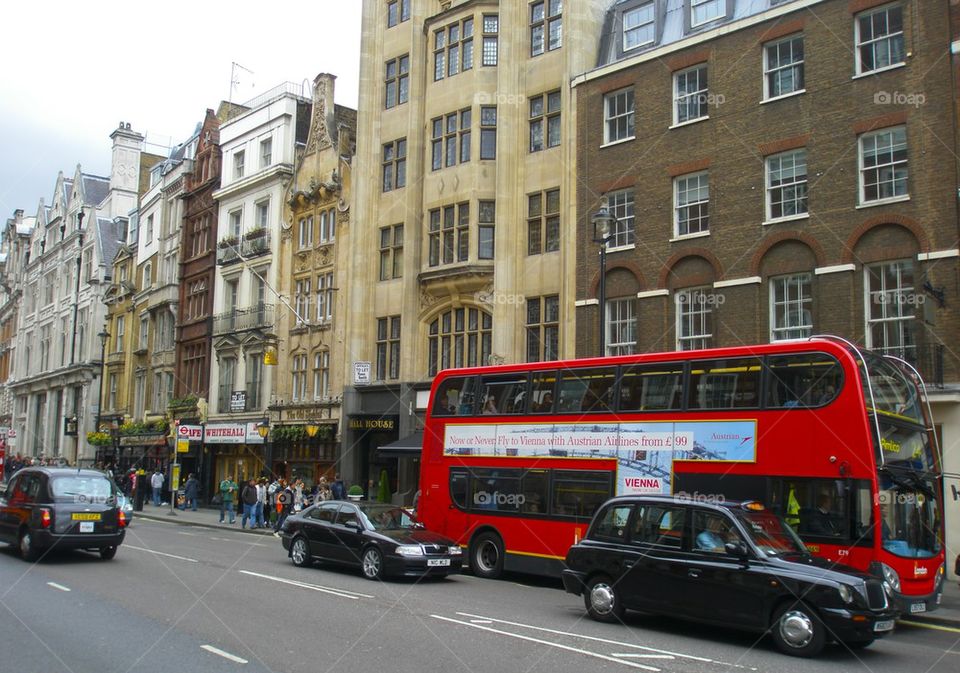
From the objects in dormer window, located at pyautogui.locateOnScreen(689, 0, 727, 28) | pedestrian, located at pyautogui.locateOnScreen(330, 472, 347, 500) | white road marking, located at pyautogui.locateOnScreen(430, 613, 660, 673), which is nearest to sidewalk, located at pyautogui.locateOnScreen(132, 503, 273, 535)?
pedestrian, located at pyautogui.locateOnScreen(330, 472, 347, 500)

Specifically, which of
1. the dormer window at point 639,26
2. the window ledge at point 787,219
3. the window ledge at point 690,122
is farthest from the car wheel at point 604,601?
the dormer window at point 639,26

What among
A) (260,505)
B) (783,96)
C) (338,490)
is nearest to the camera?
(783,96)

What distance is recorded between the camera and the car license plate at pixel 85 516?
17828 millimetres

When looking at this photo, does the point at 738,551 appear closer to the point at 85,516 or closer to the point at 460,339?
the point at 85,516

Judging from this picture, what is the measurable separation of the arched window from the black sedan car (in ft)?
38.8

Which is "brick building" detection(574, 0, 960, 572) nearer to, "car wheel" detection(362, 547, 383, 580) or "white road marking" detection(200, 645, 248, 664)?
"car wheel" detection(362, 547, 383, 580)

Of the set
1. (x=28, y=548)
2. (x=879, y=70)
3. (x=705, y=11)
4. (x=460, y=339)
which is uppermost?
(x=705, y=11)

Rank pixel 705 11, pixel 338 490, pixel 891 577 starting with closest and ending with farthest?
pixel 891 577 → pixel 705 11 → pixel 338 490

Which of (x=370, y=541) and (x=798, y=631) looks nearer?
(x=798, y=631)

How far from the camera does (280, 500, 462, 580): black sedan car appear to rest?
55.7 ft

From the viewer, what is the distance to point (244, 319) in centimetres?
4150

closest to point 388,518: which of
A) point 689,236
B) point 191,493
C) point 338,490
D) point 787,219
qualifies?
point 689,236

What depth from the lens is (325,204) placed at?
37.6 m

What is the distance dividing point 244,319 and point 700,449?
29562mm
